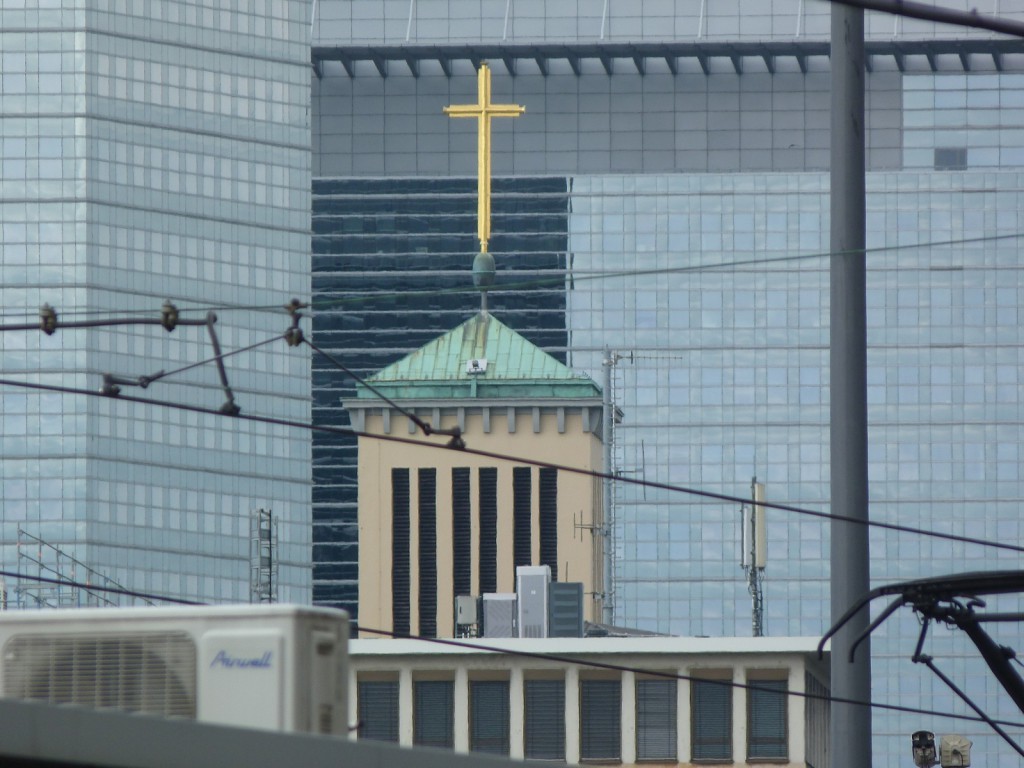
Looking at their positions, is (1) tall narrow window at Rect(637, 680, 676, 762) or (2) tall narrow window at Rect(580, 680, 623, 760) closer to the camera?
(1) tall narrow window at Rect(637, 680, 676, 762)

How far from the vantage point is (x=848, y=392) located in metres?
18.5

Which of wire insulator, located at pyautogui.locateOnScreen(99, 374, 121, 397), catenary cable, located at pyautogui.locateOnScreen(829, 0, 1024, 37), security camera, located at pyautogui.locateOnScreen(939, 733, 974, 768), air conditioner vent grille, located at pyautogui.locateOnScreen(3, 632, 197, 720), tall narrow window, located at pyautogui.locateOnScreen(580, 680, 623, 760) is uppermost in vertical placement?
catenary cable, located at pyautogui.locateOnScreen(829, 0, 1024, 37)

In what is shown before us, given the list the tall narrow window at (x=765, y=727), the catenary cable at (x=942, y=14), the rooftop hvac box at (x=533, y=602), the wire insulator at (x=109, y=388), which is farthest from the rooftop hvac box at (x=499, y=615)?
the catenary cable at (x=942, y=14)

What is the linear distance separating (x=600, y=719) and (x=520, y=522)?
297 ft

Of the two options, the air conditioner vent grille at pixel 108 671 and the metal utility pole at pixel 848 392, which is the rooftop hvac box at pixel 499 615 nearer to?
the metal utility pole at pixel 848 392

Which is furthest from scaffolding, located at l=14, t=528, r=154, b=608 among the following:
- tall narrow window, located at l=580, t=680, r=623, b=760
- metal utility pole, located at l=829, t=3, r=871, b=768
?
metal utility pole, located at l=829, t=3, r=871, b=768

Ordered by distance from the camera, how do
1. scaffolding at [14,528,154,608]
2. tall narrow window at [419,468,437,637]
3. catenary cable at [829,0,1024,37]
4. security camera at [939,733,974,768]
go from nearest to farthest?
catenary cable at [829,0,1024,37], security camera at [939,733,974,768], tall narrow window at [419,468,437,637], scaffolding at [14,528,154,608]

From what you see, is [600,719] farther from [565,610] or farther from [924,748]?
[565,610]

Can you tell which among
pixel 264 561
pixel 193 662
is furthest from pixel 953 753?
pixel 264 561

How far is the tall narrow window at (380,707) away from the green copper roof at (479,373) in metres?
85.6

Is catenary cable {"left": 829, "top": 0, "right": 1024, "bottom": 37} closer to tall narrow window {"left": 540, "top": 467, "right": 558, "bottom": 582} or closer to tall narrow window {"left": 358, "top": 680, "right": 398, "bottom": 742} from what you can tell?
tall narrow window {"left": 358, "top": 680, "right": 398, "bottom": 742}

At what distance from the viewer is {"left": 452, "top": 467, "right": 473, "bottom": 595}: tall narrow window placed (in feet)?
546

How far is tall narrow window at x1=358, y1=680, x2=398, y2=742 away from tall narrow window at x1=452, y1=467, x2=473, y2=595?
87702 millimetres

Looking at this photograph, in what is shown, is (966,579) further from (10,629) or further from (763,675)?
(763,675)
